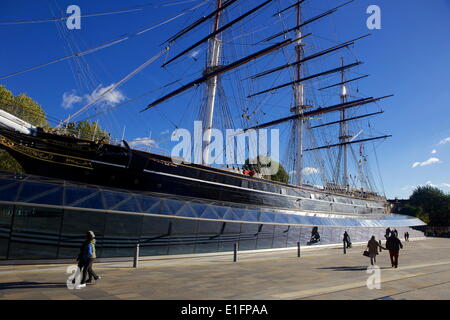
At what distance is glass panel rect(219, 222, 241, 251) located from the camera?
51.4 feet

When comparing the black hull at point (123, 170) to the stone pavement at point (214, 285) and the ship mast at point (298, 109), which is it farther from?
the ship mast at point (298, 109)

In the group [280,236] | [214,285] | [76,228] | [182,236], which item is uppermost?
[76,228]

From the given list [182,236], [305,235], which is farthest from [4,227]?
[305,235]

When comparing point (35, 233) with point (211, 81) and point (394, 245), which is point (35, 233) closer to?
point (394, 245)

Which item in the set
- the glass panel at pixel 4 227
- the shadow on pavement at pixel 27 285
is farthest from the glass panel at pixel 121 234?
the shadow on pavement at pixel 27 285

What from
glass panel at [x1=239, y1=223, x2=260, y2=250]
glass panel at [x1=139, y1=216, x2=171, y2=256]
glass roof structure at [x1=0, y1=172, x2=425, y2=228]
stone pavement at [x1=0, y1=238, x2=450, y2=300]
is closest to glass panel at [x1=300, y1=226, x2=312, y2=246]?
glass roof structure at [x1=0, y1=172, x2=425, y2=228]

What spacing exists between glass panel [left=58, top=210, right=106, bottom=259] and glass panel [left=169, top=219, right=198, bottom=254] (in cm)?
349

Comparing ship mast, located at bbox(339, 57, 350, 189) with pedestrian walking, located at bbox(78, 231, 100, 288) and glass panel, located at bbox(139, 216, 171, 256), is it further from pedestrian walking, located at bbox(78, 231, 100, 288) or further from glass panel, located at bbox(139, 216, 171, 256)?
pedestrian walking, located at bbox(78, 231, 100, 288)

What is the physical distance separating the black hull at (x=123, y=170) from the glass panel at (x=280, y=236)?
3970 millimetres

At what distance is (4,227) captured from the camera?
29.8 feet

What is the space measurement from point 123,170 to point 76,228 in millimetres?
6644

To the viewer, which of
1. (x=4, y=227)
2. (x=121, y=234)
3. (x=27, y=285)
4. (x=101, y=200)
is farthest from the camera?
(x=121, y=234)
